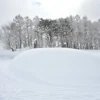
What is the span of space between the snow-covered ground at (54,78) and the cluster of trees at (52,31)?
101ft

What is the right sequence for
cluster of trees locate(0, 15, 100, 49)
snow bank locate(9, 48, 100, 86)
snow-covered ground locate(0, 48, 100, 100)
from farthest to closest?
1. cluster of trees locate(0, 15, 100, 49)
2. snow bank locate(9, 48, 100, 86)
3. snow-covered ground locate(0, 48, 100, 100)

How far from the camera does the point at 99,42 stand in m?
39.0

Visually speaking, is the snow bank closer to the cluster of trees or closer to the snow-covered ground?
the snow-covered ground

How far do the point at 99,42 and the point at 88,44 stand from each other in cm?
301

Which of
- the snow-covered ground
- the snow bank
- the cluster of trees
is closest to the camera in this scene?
the snow-covered ground

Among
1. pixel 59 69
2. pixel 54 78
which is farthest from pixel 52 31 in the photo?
pixel 54 78

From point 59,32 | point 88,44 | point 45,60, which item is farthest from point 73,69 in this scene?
point 88,44

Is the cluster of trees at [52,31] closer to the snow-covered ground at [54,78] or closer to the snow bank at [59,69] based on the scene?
the snow bank at [59,69]

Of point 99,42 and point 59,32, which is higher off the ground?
point 59,32

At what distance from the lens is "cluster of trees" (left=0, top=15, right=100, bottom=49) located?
3738cm

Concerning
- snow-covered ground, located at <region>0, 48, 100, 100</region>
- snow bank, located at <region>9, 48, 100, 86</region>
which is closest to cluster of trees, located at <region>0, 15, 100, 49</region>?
snow bank, located at <region>9, 48, 100, 86</region>

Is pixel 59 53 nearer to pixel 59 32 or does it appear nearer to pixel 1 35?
pixel 59 32

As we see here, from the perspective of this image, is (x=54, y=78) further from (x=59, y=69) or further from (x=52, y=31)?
(x=52, y=31)

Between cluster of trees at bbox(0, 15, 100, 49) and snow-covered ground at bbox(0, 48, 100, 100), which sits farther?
cluster of trees at bbox(0, 15, 100, 49)
